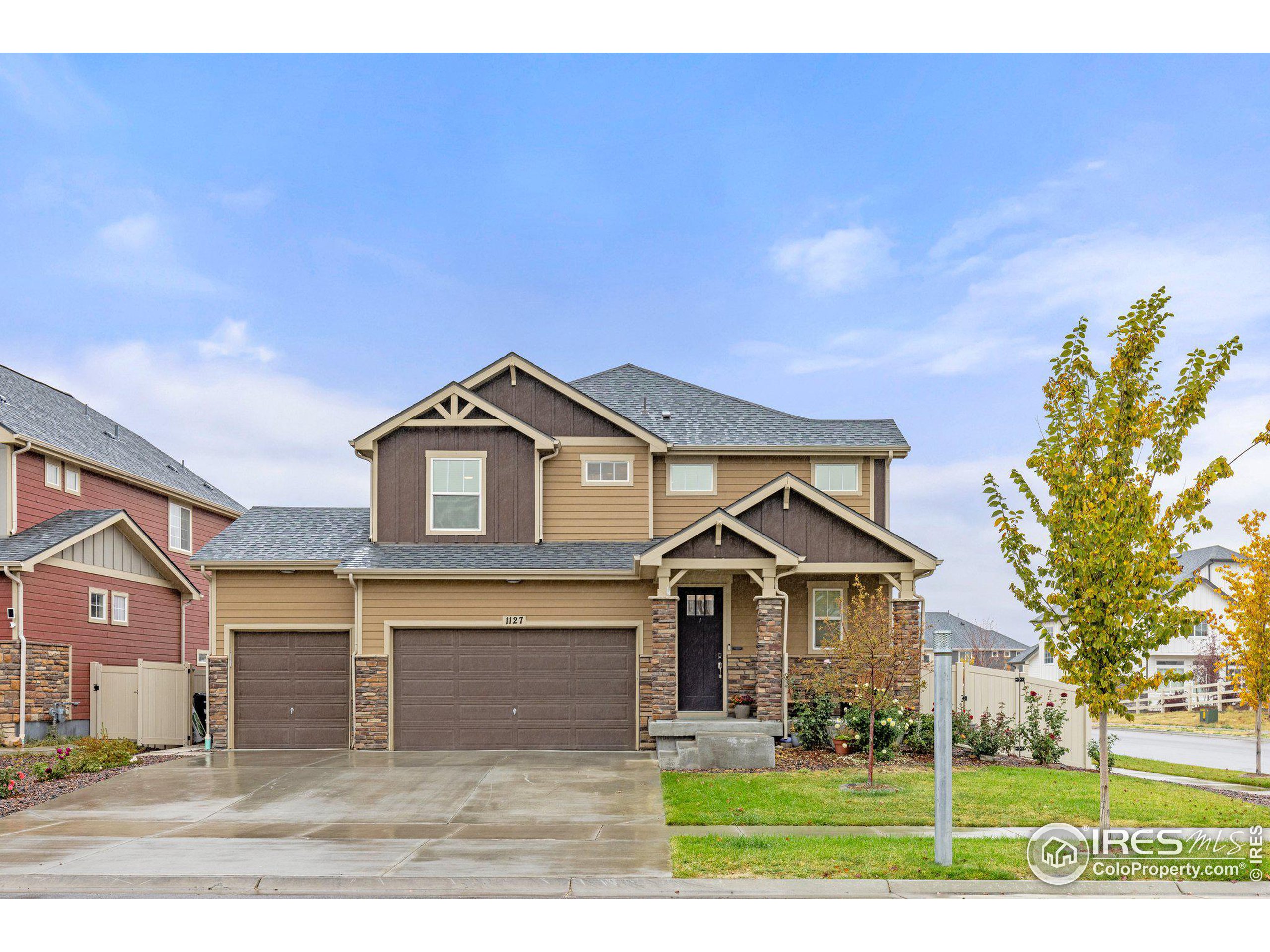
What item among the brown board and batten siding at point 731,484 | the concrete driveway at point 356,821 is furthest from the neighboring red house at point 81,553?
the brown board and batten siding at point 731,484

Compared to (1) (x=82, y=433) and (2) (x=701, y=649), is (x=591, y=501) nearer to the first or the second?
(2) (x=701, y=649)

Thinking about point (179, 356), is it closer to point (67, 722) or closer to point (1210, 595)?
point (67, 722)

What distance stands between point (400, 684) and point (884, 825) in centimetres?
1180

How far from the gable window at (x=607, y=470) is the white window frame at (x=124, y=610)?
12.1 metres

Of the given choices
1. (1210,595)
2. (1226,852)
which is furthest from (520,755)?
(1210,595)

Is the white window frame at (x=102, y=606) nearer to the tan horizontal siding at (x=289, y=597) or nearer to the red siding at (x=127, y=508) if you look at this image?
the red siding at (x=127, y=508)

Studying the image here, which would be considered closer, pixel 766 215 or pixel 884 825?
pixel 884 825

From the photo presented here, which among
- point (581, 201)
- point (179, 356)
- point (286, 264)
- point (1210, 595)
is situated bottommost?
point (1210, 595)

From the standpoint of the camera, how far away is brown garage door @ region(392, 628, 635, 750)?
20391 mm

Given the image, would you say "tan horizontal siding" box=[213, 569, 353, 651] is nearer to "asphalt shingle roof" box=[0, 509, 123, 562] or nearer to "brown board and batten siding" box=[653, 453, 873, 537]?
"asphalt shingle roof" box=[0, 509, 123, 562]

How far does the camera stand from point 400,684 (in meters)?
20.5

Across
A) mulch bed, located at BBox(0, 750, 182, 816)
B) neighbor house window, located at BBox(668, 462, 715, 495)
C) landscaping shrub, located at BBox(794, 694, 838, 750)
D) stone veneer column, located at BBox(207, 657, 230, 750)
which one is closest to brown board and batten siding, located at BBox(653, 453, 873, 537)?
neighbor house window, located at BBox(668, 462, 715, 495)

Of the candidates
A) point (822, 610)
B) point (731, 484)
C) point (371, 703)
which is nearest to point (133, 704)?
point (371, 703)

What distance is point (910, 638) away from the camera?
18.9 metres
